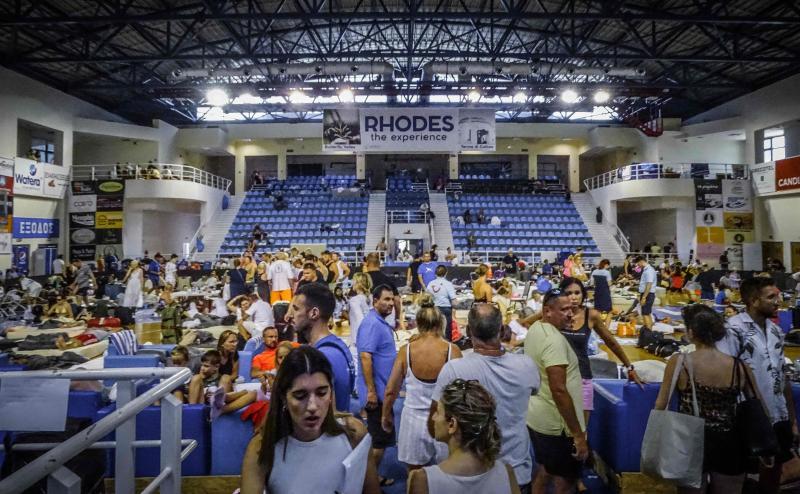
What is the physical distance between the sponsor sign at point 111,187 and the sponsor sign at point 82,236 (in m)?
1.77

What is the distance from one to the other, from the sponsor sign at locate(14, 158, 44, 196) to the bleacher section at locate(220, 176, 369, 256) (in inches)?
281

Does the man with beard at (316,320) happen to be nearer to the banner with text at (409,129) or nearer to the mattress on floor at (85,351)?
the mattress on floor at (85,351)

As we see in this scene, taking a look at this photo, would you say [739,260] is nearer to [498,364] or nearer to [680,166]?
[680,166]

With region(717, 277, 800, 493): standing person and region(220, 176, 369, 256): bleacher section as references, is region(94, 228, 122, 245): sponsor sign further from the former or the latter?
region(717, 277, 800, 493): standing person

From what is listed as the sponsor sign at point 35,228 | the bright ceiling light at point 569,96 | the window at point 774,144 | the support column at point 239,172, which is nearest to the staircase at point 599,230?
the bright ceiling light at point 569,96

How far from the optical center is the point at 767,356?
2.56 m

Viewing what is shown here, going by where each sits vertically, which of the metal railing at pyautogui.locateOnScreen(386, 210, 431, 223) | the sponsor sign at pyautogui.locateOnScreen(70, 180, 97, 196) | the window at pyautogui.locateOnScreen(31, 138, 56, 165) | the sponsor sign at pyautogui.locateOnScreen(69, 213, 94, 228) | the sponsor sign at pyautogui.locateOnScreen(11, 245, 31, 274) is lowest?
the sponsor sign at pyautogui.locateOnScreen(11, 245, 31, 274)

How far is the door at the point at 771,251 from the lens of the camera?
17.6 meters

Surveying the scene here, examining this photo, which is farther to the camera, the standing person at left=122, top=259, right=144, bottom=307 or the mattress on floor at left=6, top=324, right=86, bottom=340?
the standing person at left=122, top=259, right=144, bottom=307

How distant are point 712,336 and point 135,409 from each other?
2.75m

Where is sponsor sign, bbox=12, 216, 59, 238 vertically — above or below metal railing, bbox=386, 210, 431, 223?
below

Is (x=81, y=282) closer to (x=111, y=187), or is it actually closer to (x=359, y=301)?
(x=111, y=187)

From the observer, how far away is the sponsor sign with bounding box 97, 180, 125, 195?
60.4ft

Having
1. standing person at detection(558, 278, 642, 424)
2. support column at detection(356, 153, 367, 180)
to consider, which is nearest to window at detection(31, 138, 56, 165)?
support column at detection(356, 153, 367, 180)
